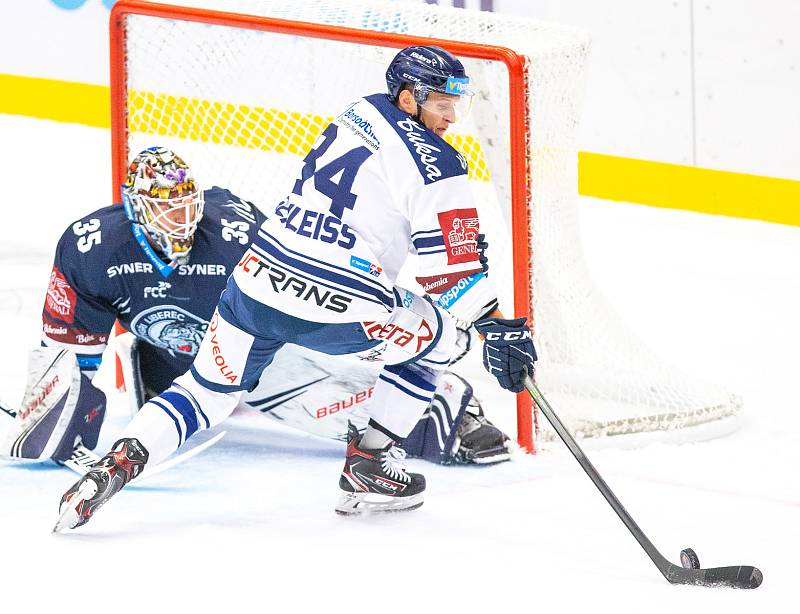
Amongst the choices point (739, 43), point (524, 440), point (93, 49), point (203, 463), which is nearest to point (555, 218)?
point (524, 440)

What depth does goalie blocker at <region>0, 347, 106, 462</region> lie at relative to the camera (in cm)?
324

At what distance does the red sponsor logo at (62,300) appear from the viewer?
3242mm

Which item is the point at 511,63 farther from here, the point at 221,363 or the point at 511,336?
the point at 221,363

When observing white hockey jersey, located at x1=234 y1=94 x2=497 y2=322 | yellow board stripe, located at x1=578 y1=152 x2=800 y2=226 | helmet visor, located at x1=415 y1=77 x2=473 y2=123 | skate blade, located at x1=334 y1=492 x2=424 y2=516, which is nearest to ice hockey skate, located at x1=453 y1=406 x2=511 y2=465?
skate blade, located at x1=334 y1=492 x2=424 y2=516

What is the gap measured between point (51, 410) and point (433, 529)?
99 cm

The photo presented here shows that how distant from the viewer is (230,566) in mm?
2615

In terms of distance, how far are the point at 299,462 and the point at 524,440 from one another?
0.55m

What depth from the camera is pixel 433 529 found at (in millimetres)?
2857

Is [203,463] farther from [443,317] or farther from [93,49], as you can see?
[93,49]

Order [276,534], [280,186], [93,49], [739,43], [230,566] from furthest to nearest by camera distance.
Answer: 1. [93,49]
2. [739,43]
3. [280,186]
4. [276,534]
5. [230,566]

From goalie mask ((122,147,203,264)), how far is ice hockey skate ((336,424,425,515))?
664 millimetres

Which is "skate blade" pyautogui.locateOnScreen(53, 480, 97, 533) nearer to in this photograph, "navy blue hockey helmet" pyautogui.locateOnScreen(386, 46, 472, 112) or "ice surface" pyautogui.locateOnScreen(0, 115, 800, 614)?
"ice surface" pyautogui.locateOnScreen(0, 115, 800, 614)

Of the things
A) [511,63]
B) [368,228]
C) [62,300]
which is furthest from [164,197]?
[511,63]

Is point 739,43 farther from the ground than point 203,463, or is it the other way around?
point 739,43
